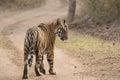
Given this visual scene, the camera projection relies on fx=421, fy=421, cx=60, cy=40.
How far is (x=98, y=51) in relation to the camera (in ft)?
56.6

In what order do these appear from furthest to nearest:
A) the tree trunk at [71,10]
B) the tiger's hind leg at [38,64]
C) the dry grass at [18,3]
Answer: the dry grass at [18,3] < the tree trunk at [71,10] < the tiger's hind leg at [38,64]

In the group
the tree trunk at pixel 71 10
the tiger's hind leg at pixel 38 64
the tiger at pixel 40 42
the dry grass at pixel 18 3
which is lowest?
the tiger's hind leg at pixel 38 64

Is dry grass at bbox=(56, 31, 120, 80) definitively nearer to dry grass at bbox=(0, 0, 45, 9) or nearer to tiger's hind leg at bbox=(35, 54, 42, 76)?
tiger's hind leg at bbox=(35, 54, 42, 76)

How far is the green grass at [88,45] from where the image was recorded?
1762cm

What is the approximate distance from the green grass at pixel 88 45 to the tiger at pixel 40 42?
5235 mm

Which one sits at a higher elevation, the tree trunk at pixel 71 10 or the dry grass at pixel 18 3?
the dry grass at pixel 18 3

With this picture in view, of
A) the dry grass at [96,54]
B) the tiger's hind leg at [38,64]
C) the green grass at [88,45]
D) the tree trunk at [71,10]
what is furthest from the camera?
the tree trunk at [71,10]

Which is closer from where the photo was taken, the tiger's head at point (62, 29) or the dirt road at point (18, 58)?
the tiger's head at point (62, 29)

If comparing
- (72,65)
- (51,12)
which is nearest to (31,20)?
(51,12)

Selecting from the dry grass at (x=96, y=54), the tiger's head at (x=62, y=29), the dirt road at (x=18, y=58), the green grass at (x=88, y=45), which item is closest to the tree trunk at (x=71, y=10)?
the dirt road at (x=18, y=58)

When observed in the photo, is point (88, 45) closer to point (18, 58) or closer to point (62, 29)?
point (18, 58)

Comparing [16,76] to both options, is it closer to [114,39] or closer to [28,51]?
[28,51]

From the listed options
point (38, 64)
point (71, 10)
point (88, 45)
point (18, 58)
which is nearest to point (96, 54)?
point (88, 45)

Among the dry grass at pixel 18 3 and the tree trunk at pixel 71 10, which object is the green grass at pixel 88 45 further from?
the dry grass at pixel 18 3
